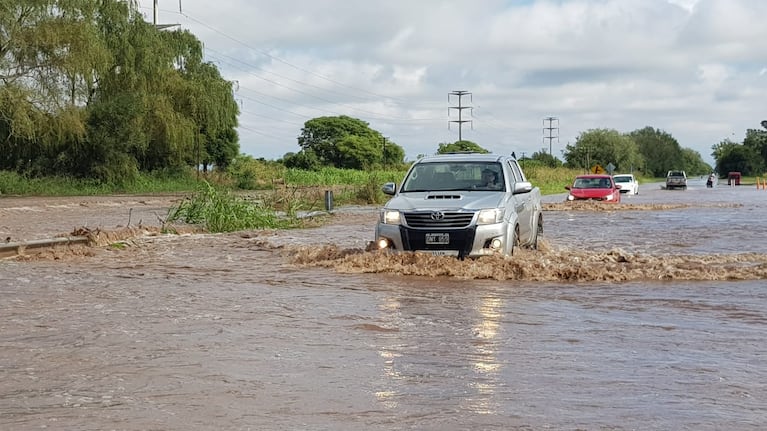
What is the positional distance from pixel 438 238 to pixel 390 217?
2.60ft

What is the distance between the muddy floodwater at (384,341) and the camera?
207 inches

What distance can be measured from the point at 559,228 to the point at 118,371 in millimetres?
17814

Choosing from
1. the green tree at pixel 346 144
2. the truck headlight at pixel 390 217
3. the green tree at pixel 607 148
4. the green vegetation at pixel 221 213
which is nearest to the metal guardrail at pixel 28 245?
the green vegetation at pixel 221 213

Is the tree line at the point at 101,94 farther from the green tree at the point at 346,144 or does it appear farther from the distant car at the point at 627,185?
the green tree at the point at 346,144

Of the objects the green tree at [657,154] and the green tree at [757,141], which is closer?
the green tree at [757,141]

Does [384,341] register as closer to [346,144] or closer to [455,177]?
[455,177]

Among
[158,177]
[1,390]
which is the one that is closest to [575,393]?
[1,390]

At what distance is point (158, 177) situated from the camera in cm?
5597

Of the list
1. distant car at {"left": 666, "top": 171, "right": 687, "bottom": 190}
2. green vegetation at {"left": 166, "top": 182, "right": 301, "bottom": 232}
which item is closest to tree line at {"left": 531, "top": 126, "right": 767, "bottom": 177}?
distant car at {"left": 666, "top": 171, "right": 687, "bottom": 190}

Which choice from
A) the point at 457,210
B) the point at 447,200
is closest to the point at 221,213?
the point at 447,200

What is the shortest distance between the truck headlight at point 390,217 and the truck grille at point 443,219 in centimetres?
27

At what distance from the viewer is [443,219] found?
11977 millimetres

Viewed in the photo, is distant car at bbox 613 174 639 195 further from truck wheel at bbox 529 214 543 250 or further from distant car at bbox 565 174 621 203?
truck wheel at bbox 529 214 543 250

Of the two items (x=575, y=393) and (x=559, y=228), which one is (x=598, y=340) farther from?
(x=559, y=228)
